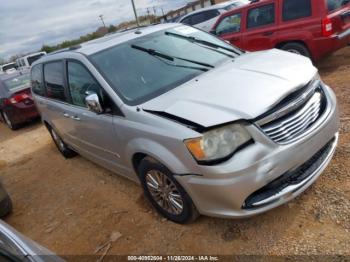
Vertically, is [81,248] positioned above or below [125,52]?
below

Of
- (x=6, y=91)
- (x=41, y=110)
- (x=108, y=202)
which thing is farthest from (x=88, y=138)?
(x=6, y=91)

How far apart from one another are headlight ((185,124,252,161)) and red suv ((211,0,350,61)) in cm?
479

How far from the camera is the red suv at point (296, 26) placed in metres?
6.74

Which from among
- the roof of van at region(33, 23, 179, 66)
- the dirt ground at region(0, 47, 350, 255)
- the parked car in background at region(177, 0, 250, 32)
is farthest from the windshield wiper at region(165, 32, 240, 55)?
the parked car in background at region(177, 0, 250, 32)

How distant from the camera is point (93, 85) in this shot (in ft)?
12.8

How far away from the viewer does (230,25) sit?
341 inches

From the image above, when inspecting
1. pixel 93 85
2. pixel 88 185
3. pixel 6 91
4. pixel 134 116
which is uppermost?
pixel 93 85

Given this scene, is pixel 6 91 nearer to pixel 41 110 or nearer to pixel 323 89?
pixel 41 110

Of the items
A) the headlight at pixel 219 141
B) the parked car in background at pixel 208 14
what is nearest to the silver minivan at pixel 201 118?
the headlight at pixel 219 141

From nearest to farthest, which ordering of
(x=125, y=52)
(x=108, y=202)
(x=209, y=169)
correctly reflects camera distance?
(x=209, y=169), (x=125, y=52), (x=108, y=202)

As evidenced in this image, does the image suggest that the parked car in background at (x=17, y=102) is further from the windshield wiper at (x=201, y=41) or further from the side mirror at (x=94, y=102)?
the side mirror at (x=94, y=102)

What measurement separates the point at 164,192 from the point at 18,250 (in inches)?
61.1

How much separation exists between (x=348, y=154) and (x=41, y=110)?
4.86 m

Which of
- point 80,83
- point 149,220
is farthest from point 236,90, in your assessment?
point 80,83
